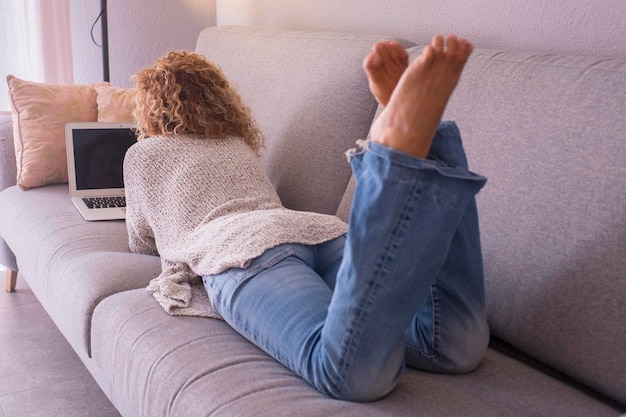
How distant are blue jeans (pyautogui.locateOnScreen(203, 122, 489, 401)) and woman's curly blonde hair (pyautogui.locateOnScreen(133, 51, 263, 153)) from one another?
1.75 ft

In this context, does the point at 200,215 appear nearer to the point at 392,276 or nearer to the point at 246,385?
the point at 246,385

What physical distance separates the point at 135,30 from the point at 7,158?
1.10 meters

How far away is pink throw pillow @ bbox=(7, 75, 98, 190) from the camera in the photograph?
2371 mm

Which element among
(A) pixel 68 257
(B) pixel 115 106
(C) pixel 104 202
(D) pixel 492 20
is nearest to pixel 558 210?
(D) pixel 492 20

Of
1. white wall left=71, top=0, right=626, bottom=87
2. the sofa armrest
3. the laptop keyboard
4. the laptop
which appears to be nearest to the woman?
the laptop keyboard

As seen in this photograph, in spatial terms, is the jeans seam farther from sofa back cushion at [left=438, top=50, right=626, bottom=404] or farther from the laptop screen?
the laptop screen

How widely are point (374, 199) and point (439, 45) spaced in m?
0.23

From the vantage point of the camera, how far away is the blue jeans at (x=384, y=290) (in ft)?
3.27

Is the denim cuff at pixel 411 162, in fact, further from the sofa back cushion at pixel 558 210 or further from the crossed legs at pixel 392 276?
the sofa back cushion at pixel 558 210

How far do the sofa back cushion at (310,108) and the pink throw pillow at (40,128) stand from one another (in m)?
0.63

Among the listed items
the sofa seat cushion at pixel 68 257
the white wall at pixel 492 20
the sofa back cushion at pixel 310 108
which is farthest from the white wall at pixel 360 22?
the sofa seat cushion at pixel 68 257

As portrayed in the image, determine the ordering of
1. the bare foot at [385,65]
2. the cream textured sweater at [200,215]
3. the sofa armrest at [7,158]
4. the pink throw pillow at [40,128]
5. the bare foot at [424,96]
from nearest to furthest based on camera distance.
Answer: the bare foot at [424,96] < the bare foot at [385,65] < the cream textured sweater at [200,215] < the pink throw pillow at [40,128] < the sofa armrest at [7,158]

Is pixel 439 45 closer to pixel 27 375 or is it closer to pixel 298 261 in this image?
pixel 298 261

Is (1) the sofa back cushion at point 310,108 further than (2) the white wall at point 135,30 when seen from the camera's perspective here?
No
